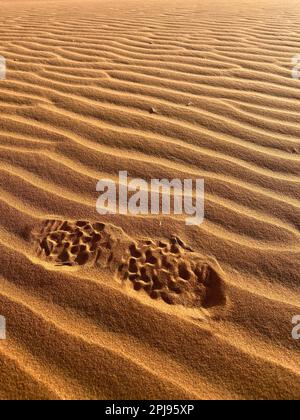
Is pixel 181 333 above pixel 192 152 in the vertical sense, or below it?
below

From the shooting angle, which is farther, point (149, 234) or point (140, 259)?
point (149, 234)

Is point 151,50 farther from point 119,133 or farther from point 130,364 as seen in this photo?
point 130,364

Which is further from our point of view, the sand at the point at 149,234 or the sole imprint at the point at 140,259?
the sole imprint at the point at 140,259

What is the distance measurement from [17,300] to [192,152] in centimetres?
126

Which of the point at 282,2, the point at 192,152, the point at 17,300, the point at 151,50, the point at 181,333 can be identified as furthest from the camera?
the point at 282,2

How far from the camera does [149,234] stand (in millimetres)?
1811

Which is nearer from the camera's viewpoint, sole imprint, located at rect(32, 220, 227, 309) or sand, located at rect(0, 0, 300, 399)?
sand, located at rect(0, 0, 300, 399)

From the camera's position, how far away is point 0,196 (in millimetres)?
1984

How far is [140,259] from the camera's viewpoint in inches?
66.3

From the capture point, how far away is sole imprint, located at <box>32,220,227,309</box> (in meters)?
1.57

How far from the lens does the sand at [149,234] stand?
1336mm

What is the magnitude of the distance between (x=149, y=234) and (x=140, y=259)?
164 mm

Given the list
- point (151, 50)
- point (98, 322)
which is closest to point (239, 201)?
point (98, 322)

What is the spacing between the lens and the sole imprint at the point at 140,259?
157 cm
